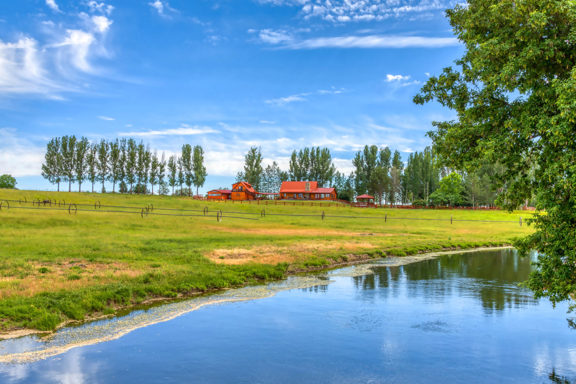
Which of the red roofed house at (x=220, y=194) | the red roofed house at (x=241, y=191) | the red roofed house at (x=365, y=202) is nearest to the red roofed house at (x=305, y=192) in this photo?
the red roofed house at (x=365, y=202)

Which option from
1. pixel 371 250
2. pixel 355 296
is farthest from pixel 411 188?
pixel 355 296

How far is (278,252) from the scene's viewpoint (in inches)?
1344

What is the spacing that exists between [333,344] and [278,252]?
19999 millimetres

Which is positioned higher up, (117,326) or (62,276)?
(62,276)

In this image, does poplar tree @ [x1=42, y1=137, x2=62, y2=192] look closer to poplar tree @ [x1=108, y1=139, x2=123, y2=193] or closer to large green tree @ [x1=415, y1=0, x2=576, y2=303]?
poplar tree @ [x1=108, y1=139, x2=123, y2=193]

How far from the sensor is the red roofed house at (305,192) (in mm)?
137125

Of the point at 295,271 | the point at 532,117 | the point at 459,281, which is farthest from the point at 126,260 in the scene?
the point at 532,117

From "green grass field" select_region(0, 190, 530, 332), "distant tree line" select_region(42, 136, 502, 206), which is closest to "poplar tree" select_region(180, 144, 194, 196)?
"distant tree line" select_region(42, 136, 502, 206)

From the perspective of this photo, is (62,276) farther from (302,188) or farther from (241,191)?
(302,188)

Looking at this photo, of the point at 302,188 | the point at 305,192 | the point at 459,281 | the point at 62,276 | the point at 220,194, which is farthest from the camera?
the point at 302,188

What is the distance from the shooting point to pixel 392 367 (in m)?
12.4

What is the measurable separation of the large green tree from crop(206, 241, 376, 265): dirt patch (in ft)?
57.4

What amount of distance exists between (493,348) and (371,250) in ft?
82.7

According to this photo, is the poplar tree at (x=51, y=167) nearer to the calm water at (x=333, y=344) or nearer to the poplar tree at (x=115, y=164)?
the poplar tree at (x=115, y=164)
